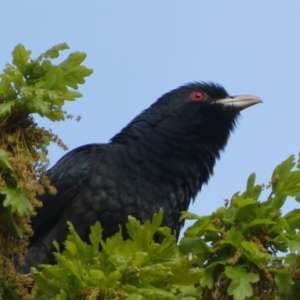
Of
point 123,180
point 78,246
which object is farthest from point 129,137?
point 78,246

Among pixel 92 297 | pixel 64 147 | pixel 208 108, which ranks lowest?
pixel 92 297

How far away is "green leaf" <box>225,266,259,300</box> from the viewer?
19.7 ft

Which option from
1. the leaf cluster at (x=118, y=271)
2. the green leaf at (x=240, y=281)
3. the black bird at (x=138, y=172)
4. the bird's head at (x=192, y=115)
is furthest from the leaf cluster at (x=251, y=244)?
the bird's head at (x=192, y=115)

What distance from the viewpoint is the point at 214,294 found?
6.20m

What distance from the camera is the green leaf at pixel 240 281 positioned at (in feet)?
19.7

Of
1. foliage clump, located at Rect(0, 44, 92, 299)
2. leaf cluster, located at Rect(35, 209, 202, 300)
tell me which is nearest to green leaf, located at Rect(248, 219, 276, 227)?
leaf cluster, located at Rect(35, 209, 202, 300)

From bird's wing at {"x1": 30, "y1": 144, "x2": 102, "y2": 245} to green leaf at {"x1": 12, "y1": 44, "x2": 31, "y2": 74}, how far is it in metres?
2.27

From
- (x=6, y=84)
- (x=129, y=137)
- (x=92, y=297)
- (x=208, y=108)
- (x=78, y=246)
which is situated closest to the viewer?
(x=92, y=297)

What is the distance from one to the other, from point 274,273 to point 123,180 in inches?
91.2

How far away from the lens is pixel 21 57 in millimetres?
6141

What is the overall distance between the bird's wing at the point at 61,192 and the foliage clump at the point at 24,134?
2.08 metres

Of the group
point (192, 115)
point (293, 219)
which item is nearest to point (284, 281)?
point (293, 219)

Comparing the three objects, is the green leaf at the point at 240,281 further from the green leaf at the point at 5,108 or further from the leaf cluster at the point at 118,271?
the green leaf at the point at 5,108

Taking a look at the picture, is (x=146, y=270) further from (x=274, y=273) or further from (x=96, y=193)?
(x=96, y=193)
